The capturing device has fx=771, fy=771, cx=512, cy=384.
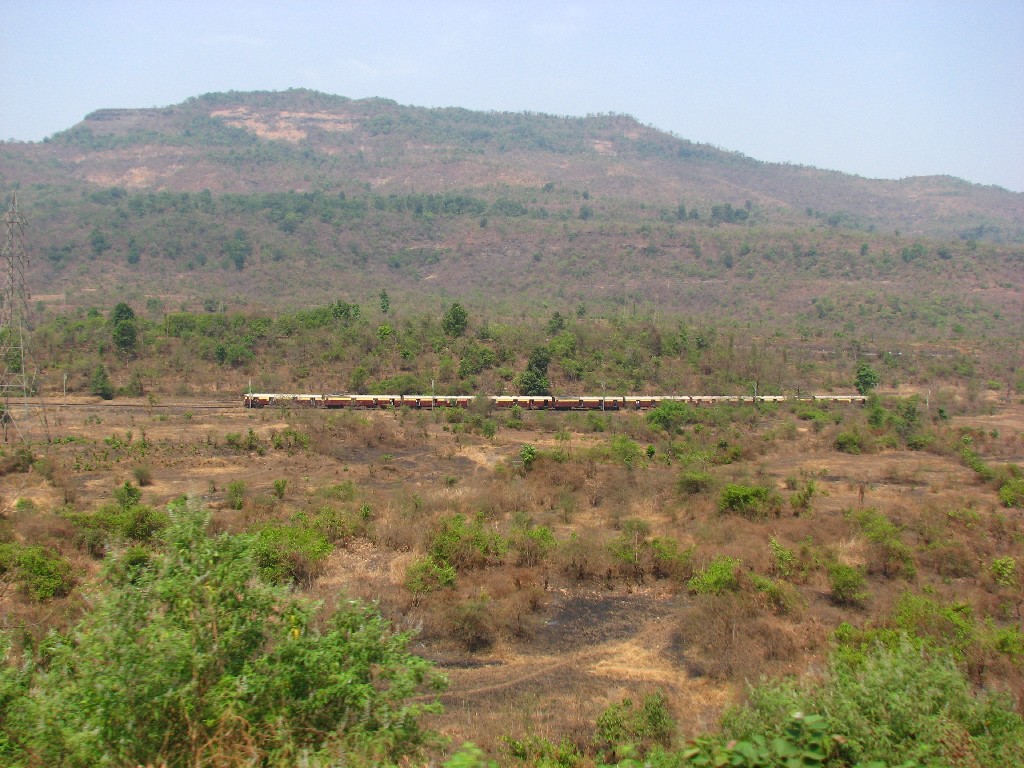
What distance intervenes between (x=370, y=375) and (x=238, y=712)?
40187 millimetres

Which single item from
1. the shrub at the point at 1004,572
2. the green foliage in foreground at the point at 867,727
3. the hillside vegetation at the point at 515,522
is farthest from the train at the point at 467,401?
the green foliage in foreground at the point at 867,727

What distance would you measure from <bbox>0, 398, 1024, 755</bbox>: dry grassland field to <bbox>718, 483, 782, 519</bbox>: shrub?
5 centimetres

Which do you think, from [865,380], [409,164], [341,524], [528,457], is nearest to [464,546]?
[341,524]

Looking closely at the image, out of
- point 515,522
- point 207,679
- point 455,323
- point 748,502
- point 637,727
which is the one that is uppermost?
point 207,679

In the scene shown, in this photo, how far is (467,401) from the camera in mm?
40562

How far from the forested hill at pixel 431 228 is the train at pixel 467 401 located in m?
42.8

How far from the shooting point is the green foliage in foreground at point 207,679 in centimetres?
562

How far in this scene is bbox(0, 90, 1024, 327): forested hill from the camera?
283 ft

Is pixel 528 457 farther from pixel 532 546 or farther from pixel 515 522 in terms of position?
pixel 532 546

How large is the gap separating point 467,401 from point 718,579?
26944mm

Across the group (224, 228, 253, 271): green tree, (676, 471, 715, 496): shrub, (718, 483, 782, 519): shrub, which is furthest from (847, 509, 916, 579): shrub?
(224, 228, 253, 271): green tree

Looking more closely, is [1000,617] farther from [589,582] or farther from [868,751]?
[868,751]

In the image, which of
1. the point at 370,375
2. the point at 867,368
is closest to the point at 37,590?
the point at 370,375

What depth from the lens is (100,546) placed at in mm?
16172
